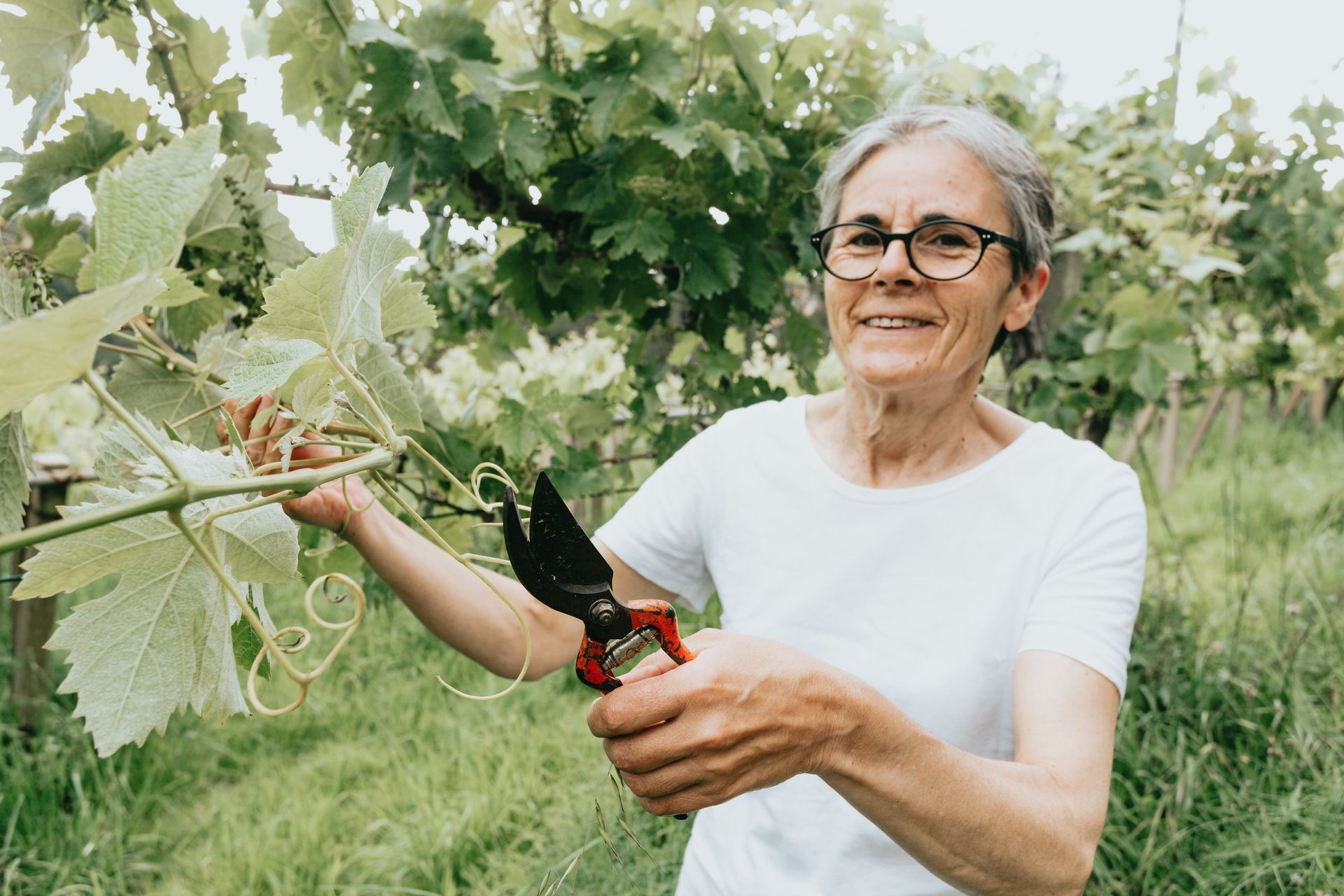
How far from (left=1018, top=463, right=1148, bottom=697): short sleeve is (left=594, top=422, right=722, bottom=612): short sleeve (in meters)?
0.58

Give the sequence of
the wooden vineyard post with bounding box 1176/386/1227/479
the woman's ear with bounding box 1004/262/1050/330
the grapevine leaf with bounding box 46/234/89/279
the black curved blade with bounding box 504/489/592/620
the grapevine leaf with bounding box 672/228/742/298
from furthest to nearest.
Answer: the wooden vineyard post with bounding box 1176/386/1227/479, the grapevine leaf with bounding box 672/228/742/298, the woman's ear with bounding box 1004/262/1050/330, the grapevine leaf with bounding box 46/234/89/279, the black curved blade with bounding box 504/489/592/620

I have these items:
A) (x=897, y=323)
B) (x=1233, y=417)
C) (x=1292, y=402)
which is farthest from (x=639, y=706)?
(x=1292, y=402)

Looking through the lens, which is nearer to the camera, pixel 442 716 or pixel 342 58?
pixel 342 58

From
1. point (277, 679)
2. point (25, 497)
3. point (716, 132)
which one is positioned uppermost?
point (716, 132)

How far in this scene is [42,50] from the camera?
1.29 m

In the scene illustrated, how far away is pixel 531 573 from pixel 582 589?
5 cm

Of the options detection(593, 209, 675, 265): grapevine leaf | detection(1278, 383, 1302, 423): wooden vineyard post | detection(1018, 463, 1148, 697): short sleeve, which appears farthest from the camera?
detection(1278, 383, 1302, 423): wooden vineyard post

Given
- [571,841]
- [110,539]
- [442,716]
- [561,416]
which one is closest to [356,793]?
[442,716]

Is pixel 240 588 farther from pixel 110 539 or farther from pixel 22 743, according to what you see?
pixel 22 743

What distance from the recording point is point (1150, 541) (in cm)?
474

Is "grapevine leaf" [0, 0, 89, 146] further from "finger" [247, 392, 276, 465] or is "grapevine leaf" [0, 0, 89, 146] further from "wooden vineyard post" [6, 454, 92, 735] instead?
"wooden vineyard post" [6, 454, 92, 735]

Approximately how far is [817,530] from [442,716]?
2.50 meters

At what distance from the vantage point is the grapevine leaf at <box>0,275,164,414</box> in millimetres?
438

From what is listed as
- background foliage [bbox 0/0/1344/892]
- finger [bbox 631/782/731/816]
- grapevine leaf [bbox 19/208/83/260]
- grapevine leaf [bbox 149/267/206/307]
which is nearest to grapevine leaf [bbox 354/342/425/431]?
background foliage [bbox 0/0/1344/892]
